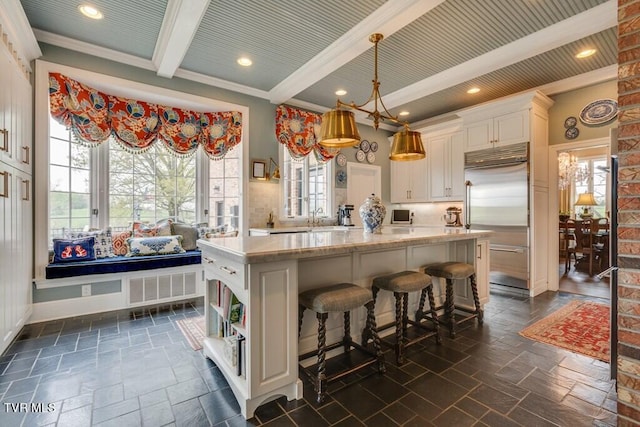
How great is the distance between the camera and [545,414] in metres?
1.63

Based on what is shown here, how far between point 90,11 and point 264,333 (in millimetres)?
3165

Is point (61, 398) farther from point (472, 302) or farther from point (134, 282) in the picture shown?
point (472, 302)

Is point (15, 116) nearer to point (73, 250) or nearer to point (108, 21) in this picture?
point (108, 21)

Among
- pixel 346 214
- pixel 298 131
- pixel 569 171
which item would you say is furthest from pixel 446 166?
pixel 569 171

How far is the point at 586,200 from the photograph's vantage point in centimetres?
706

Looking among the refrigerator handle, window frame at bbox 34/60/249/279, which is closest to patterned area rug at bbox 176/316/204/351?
window frame at bbox 34/60/249/279

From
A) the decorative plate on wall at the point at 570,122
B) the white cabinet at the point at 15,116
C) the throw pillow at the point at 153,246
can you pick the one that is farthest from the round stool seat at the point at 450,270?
the white cabinet at the point at 15,116

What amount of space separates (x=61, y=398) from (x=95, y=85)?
3193mm

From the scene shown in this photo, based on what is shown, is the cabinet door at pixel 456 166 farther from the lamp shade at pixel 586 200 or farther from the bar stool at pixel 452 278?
the lamp shade at pixel 586 200

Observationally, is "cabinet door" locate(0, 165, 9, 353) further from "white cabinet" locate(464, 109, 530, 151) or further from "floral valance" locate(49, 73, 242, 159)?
"white cabinet" locate(464, 109, 530, 151)

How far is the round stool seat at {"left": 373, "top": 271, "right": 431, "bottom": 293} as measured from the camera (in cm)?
221

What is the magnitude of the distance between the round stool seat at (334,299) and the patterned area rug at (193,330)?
3.93 ft

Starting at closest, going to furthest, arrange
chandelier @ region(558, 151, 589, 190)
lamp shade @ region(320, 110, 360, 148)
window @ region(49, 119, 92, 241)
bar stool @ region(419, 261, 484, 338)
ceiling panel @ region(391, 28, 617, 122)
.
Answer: lamp shade @ region(320, 110, 360, 148) < bar stool @ region(419, 261, 484, 338) < ceiling panel @ region(391, 28, 617, 122) < window @ region(49, 119, 92, 241) < chandelier @ region(558, 151, 589, 190)

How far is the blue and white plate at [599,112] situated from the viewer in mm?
3668
